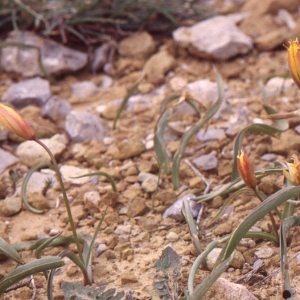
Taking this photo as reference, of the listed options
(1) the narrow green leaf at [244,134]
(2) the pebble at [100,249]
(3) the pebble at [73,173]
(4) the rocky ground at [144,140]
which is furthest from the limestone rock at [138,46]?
(2) the pebble at [100,249]

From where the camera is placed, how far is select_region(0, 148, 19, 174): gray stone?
7.64 feet

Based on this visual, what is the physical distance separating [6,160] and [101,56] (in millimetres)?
1020

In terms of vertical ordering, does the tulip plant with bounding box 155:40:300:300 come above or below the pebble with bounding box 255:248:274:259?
above

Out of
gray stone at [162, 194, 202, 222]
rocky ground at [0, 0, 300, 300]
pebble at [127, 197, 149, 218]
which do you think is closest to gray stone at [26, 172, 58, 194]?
rocky ground at [0, 0, 300, 300]

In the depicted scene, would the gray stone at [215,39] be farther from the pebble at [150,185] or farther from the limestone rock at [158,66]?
the pebble at [150,185]

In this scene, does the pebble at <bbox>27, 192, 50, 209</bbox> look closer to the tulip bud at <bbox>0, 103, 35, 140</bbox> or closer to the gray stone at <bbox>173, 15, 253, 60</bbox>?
the tulip bud at <bbox>0, 103, 35, 140</bbox>

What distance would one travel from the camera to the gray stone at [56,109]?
2689 mm

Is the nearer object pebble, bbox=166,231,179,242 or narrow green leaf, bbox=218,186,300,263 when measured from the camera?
narrow green leaf, bbox=218,186,300,263

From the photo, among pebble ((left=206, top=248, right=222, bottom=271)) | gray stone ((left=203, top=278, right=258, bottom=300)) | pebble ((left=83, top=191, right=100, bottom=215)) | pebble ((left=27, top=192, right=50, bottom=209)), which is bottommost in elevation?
pebble ((left=27, top=192, right=50, bottom=209))

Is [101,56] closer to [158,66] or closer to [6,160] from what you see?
[158,66]

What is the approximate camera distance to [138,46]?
10.4 feet

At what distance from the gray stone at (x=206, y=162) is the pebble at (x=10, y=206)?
71 centimetres

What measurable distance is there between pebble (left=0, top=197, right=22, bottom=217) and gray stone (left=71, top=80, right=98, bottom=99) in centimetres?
98

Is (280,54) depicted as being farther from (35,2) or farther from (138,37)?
(35,2)
